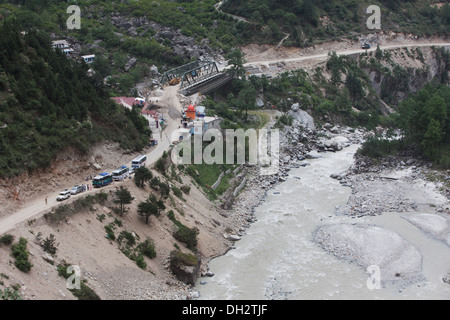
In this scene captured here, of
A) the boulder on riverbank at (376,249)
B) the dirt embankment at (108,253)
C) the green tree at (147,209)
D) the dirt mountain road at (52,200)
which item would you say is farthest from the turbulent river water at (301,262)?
the dirt mountain road at (52,200)

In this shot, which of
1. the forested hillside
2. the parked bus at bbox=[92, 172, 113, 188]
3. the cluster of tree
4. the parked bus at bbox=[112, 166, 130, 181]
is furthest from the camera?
the cluster of tree

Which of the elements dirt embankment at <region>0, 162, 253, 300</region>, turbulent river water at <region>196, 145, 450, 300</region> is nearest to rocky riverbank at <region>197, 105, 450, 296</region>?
turbulent river water at <region>196, 145, 450, 300</region>

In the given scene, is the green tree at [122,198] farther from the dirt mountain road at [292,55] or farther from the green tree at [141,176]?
the dirt mountain road at [292,55]

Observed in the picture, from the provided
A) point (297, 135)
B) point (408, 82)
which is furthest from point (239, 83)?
point (408, 82)

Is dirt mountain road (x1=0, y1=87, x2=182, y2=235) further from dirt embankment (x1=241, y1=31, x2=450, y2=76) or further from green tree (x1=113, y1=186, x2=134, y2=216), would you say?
dirt embankment (x1=241, y1=31, x2=450, y2=76)

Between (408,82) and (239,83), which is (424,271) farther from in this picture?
(408,82)
